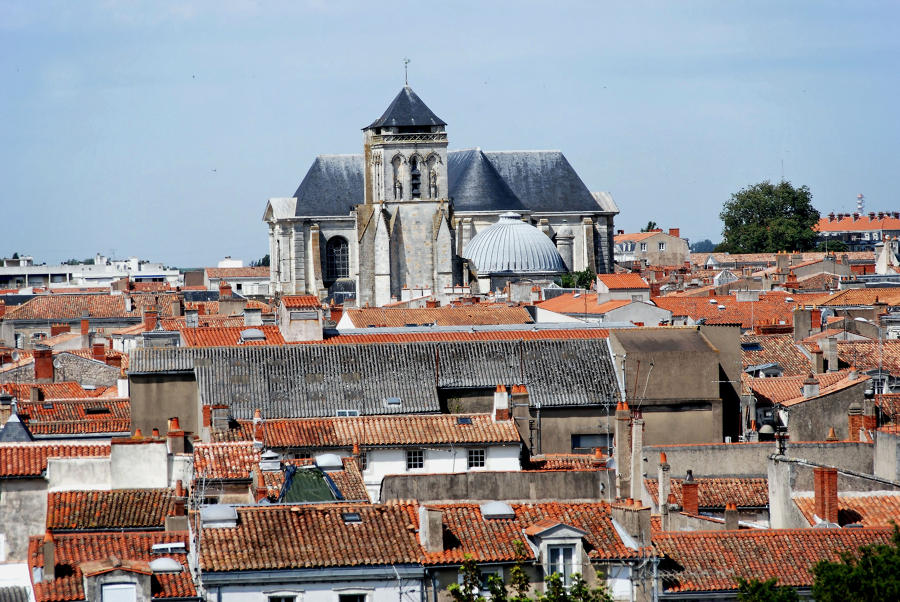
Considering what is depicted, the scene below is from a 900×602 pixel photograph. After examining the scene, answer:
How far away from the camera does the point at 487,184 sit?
101250 millimetres

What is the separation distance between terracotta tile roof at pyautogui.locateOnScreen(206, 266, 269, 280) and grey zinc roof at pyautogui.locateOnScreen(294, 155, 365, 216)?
33.6 m

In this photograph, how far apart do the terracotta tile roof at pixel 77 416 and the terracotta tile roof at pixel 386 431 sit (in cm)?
613

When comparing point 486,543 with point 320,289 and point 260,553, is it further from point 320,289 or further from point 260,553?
point 320,289

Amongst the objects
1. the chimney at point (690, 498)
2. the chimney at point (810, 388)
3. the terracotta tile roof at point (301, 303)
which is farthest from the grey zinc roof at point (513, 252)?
the chimney at point (690, 498)

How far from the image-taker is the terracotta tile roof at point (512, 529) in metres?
20.8

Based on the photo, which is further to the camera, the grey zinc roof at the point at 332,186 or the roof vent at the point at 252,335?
the grey zinc roof at the point at 332,186

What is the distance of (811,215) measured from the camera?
157500mm

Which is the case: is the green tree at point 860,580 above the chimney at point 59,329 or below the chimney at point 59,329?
below

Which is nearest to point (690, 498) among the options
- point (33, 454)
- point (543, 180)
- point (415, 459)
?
point (415, 459)

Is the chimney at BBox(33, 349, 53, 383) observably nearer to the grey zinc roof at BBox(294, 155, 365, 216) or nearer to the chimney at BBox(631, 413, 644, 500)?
the chimney at BBox(631, 413, 644, 500)

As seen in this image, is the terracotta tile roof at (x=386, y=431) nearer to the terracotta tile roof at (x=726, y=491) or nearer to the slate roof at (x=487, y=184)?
the terracotta tile roof at (x=726, y=491)

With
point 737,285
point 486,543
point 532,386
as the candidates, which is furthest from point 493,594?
point 737,285

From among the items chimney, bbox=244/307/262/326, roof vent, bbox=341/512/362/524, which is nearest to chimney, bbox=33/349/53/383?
chimney, bbox=244/307/262/326

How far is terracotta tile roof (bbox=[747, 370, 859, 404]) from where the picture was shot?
126ft
